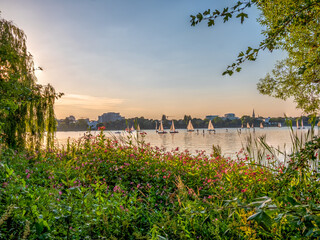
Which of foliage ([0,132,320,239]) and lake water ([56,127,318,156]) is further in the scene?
lake water ([56,127,318,156])

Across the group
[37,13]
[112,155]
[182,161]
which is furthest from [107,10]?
[182,161]

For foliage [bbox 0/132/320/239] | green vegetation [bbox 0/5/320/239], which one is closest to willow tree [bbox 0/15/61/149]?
green vegetation [bbox 0/5/320/239]

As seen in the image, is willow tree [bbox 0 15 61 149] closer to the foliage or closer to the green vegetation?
the green vegetation

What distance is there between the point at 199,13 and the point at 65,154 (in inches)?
264

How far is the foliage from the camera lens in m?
1.33

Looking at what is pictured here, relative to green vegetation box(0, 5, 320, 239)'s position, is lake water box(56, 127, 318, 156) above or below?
below

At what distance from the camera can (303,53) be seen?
9.07 m

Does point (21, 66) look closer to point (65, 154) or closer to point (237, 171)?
point (65, 154)

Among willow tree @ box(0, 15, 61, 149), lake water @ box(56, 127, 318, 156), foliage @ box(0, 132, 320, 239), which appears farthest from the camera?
lake water @ box(56, 127, 318, 156)

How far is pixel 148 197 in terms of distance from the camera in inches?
139

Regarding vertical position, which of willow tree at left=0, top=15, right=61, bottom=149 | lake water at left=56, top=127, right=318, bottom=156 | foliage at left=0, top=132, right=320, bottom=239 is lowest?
lake water at left=56, top=127, right=318, bottom=156

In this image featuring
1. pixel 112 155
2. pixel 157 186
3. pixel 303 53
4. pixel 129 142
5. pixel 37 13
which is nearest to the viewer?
pixel 157 186

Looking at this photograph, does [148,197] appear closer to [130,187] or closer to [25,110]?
[130,187]

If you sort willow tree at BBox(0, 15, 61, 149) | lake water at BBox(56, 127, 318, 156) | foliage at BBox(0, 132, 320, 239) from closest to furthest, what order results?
foliage at BBox(0, 132, 320, 239) → willow tree at BBox(0, 15, 61, 149) → lake water at BBox(56, 127, 318, 156)
